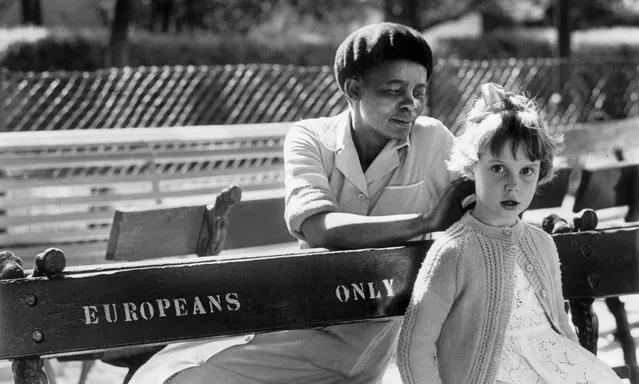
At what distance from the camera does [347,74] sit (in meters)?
3.36

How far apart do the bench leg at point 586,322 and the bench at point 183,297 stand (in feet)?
2.10

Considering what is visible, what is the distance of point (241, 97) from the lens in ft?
40.0

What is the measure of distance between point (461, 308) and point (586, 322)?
0.76m

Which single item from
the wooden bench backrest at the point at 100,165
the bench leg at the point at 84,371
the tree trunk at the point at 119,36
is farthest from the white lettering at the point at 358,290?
the tree trunk at the point at 119,36

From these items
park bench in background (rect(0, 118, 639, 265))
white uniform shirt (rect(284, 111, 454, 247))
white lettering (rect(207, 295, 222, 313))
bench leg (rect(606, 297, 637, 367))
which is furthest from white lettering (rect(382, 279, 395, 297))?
park bench in background (rect(0, 118, 639, 265))

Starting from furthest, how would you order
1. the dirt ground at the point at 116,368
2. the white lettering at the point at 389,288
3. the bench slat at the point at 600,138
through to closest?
the bench slat at the point at 600,138
the dirt ground at the point at 116,368
the white lettering at the point at 389,288

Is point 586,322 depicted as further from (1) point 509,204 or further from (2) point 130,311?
(2) point 130,311

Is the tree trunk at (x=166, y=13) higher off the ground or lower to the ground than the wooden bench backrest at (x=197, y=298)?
lower

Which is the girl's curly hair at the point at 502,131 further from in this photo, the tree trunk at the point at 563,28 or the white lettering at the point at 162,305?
the tree trunk at the point at 563,28

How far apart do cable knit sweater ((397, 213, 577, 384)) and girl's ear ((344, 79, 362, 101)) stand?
0.52 meters

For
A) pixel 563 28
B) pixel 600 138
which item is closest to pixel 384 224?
pixel 600 138

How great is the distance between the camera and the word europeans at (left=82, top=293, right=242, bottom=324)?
9.72 feet

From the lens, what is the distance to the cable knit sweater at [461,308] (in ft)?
9.71

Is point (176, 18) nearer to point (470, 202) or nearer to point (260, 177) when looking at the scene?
point (260, 177)
